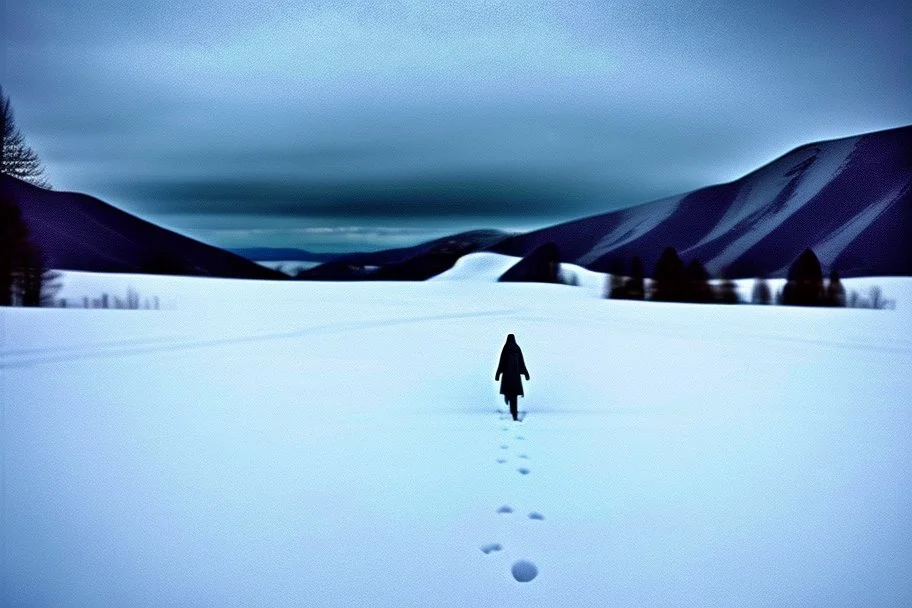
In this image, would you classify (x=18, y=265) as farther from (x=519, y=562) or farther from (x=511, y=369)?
(x=519, y=562)

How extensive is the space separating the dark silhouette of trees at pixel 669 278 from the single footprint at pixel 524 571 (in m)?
45.1

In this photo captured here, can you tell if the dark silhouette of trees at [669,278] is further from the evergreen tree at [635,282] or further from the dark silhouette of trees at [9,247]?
the dark silhouette of trees at [9,247]

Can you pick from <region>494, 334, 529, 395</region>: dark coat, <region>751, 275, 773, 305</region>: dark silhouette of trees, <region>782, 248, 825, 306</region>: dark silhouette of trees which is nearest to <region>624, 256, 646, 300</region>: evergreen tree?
<region>751, 275, 773, 305</region>: dark silhouette of trees

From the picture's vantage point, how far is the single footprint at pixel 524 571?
4.07 metres

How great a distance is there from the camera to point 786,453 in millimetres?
6875

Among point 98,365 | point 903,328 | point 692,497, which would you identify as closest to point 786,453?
point 692,497

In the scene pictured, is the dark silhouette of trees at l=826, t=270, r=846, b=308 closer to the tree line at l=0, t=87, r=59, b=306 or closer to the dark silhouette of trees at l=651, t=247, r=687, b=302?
the dark silhouette of trees at l=651, t=247, r=687, b=302

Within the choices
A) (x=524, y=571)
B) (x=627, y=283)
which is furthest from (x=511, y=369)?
(x=627, y=283)

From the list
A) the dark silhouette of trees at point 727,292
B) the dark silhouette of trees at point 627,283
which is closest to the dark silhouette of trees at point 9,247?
the dark silhouette of trees at point 627,283

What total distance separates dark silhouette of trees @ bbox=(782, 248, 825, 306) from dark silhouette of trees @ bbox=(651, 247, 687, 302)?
7.52 metres

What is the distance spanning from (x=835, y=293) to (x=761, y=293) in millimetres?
4897

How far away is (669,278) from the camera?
47188mm

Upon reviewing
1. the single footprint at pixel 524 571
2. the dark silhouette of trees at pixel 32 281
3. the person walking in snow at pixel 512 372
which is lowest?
the single footprint at pixel 524 571

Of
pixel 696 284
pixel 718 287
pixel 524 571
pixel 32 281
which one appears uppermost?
pixel 32 281
